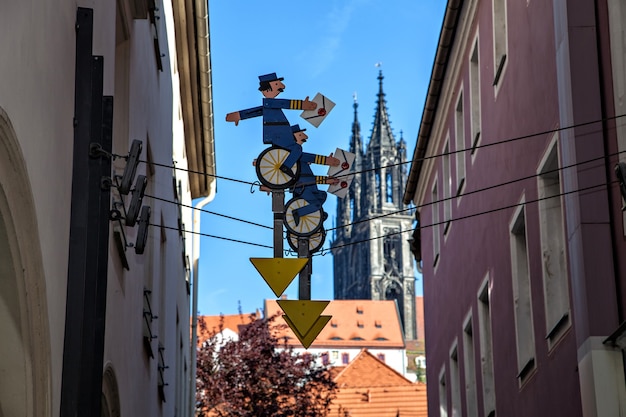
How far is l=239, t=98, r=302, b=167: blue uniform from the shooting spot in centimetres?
1041

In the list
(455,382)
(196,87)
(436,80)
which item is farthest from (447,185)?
(196,87)

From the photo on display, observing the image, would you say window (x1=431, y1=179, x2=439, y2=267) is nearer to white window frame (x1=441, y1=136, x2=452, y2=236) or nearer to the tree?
white window frame (x1=441, y1=136, x2=452, y2=236)

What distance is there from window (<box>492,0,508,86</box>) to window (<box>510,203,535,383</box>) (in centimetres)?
203

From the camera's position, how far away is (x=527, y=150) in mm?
13820

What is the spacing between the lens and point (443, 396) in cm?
2344

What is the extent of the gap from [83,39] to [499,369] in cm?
908

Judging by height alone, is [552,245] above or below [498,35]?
below

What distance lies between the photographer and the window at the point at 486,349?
17.3 metres

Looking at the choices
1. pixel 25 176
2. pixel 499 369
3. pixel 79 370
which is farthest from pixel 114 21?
pixel 499 369

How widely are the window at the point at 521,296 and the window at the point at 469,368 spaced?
14.2 feet

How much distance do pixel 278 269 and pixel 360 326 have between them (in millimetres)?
105555

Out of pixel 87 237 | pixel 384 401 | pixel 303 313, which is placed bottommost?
pixel 303 313

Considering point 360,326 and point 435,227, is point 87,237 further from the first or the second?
point 360,326

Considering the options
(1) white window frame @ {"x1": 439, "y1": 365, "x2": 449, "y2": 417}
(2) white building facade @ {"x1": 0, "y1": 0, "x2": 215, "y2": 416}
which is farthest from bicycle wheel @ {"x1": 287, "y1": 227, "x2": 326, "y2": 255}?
(1) white window frame @ {"x1": 439, "y1": 365, "x2": 449, "y2": 417}
